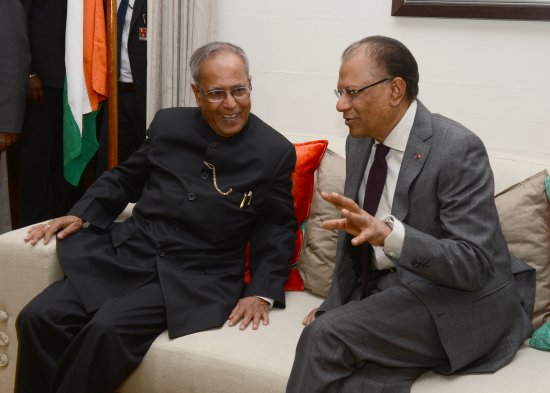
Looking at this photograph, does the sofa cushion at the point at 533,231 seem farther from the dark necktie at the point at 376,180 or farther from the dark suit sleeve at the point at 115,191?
the dark suit sleeve at the point at 115,191

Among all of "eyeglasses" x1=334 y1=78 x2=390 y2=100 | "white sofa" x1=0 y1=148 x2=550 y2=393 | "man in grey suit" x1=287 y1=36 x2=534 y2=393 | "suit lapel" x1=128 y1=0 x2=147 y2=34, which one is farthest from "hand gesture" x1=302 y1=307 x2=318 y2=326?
"suit lapel" x1=128 y1=0 x2=147 y2=34

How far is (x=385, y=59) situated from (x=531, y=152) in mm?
933

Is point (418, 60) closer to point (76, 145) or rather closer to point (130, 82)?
point (130, 82)

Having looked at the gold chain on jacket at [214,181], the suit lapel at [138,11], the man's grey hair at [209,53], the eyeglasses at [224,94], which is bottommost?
the gold chain on jacket at [214,181]

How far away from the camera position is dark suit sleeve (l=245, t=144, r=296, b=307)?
2.08 meters

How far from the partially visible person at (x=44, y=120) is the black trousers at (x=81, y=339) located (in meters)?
1.16

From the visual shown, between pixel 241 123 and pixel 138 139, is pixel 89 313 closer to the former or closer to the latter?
pixel 241 123

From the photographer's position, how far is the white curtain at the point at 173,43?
2.71m

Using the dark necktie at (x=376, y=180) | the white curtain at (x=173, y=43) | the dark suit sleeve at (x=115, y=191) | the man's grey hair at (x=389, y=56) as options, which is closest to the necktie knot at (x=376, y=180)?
the dark necktie at (x=376, y=180)

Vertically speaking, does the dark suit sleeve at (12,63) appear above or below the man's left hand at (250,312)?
above

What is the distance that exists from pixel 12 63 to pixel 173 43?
67cm

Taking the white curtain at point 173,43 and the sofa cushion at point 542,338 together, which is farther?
the white curtain at point 173,43

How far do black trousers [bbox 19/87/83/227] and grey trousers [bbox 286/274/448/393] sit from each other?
1.84 meters

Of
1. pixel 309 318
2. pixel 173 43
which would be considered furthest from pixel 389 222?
pixel 173 43
